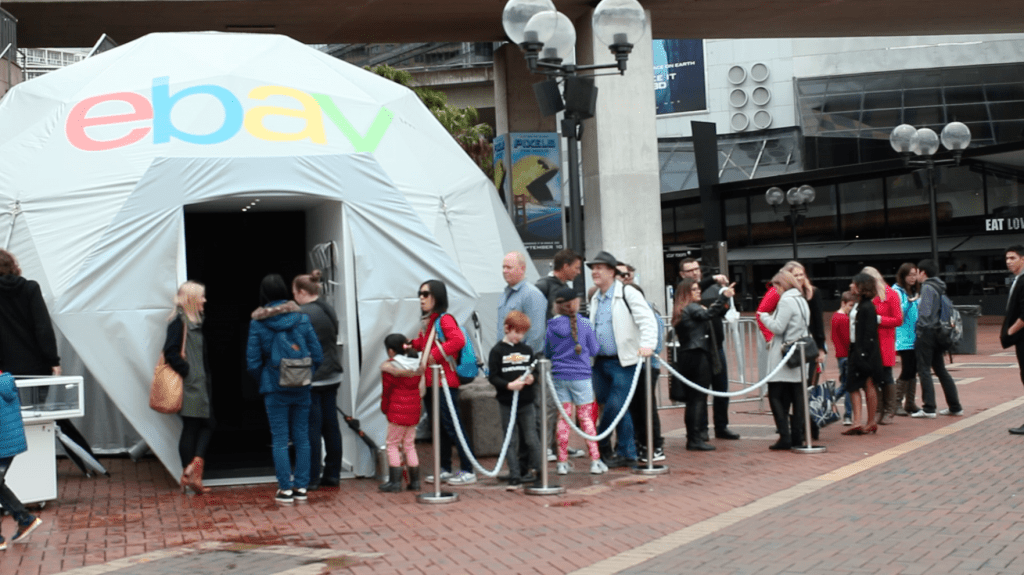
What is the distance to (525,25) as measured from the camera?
11.0 metres

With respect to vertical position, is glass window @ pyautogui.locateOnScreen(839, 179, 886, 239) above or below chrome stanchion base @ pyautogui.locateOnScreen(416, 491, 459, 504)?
above

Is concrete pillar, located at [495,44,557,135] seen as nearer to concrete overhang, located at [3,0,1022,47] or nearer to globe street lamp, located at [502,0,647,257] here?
concrete overhang, located at [3,0,1022,47]

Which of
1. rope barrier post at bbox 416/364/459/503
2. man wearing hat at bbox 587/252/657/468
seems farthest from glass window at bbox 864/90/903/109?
rope barrier post at bbox 416/364/459/503

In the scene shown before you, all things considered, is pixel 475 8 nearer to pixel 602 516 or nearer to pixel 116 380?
pixel 116 380

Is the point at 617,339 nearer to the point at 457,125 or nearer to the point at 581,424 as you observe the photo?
the point at 581,424

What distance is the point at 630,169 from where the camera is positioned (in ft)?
68.5

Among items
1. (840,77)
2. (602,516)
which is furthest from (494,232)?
(840,77)

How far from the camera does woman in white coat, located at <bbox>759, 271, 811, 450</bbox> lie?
1076 centimetres

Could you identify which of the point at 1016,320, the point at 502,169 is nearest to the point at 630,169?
the point at 502,169

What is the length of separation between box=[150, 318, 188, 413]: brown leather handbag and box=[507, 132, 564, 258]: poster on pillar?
12.4 m

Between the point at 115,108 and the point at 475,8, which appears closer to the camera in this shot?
the point at 115,108

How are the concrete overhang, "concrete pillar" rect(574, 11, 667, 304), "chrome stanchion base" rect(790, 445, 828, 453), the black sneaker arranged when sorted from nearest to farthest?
the black sneaker
"chrome stanchion base" rect(790, 445, 828, 453)
the concrete overhang
"concrete pillar" rect(574, 11, 667, 304)

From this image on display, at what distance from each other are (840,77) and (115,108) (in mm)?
37531

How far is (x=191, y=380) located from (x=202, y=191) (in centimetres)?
170
